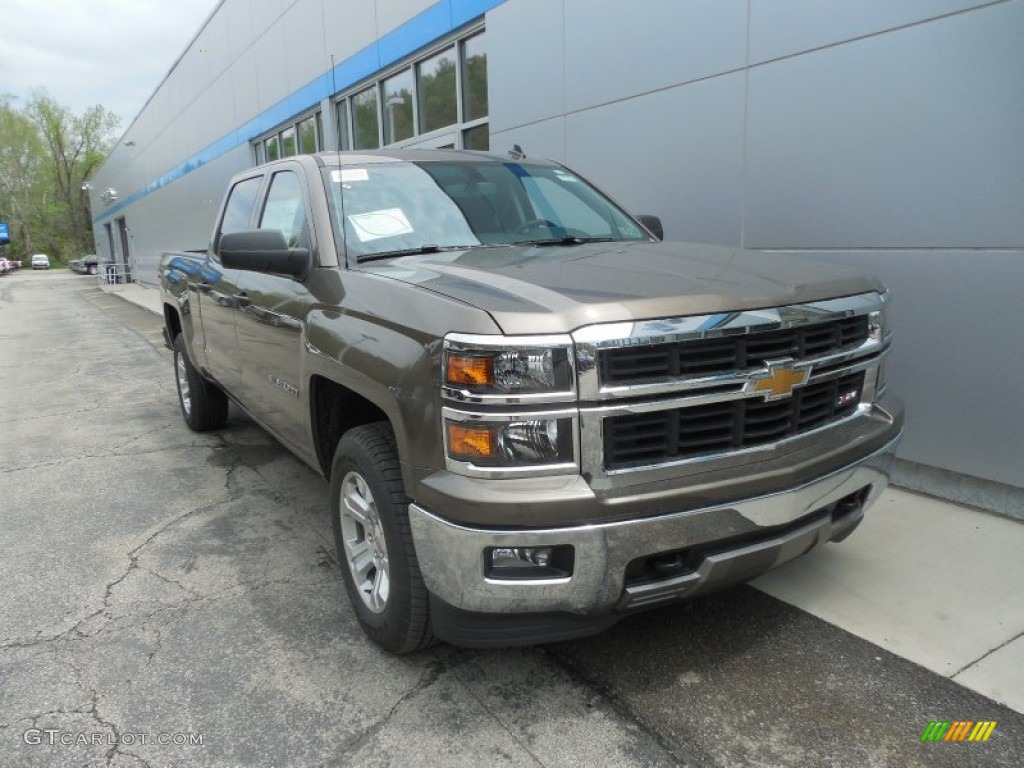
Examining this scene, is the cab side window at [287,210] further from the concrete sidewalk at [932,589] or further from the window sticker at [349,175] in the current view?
the concrete sidewalk at [932,589]

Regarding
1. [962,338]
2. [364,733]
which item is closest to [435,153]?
[364,733]

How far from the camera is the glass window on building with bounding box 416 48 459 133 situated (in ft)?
31.2

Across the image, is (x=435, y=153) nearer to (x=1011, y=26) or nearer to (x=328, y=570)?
(x=328, y=570)

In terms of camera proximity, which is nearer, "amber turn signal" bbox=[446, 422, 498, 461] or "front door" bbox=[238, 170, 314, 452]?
"amber turn signal" bbox=[446, 422, 498, 461]

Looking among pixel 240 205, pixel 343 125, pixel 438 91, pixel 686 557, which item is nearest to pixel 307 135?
pixel 343 125

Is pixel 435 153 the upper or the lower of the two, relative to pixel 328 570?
upper

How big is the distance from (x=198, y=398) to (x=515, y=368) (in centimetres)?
469

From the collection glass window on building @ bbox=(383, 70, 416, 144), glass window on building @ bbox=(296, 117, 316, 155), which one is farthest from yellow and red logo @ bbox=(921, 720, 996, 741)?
glass window on building @ bbox=(296, 117, 316, 155)

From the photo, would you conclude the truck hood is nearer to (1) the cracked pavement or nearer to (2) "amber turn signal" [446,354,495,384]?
(2) "amber turn signal" [446,354,495,384]

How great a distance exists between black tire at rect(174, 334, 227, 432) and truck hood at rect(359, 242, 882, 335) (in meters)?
3.53

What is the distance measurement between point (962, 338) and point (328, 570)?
12.2 feet

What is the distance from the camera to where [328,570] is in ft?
11.9

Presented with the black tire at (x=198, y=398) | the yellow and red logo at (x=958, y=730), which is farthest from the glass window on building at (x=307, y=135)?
the yellow and red logo at (x=958, y=730)

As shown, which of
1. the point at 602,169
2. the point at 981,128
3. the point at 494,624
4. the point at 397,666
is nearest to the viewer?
the point at 494,624
